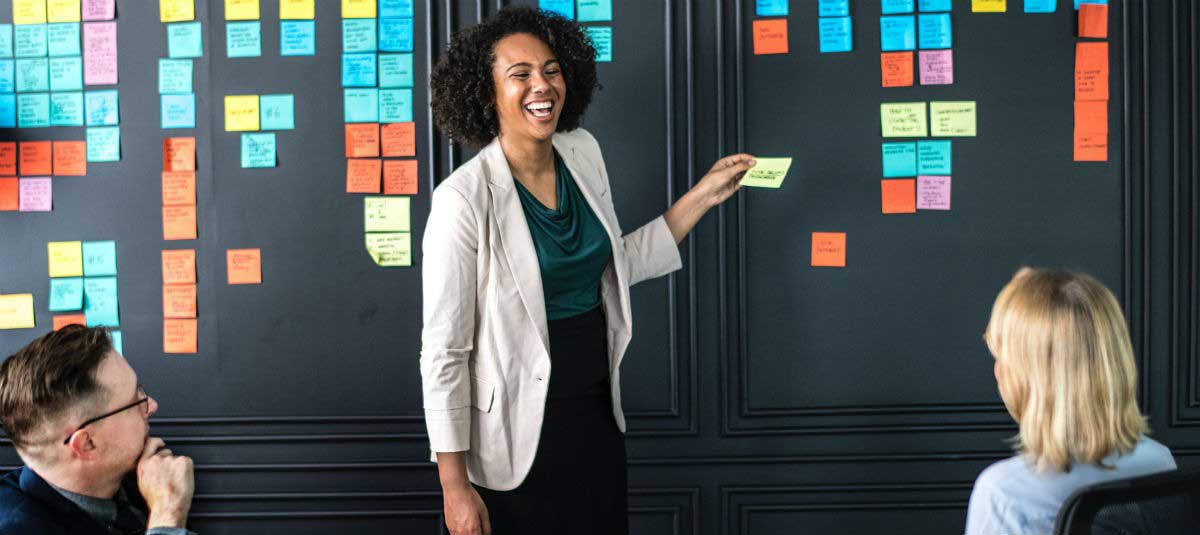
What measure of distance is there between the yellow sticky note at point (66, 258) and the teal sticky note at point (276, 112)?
0.66 metres

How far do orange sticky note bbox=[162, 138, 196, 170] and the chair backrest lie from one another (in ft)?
7.87

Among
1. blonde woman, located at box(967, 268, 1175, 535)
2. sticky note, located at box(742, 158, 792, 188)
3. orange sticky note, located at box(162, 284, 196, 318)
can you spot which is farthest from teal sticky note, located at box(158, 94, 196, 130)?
blonde woman, located at box(967, 268, 1175, 535)

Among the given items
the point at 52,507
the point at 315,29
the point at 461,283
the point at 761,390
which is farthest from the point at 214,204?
the point at 761,390

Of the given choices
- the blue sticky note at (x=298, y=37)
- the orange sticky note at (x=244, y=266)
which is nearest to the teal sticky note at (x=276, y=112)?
the blue sticky note at (x=298, y=37)

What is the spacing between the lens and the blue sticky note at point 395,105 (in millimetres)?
2553

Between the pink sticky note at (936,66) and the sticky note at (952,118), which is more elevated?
the pink sticky note at (936,66)

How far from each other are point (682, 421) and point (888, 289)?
72 centimetres

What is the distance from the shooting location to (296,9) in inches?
101

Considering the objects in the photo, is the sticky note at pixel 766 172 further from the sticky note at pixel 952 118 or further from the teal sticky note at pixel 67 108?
the teal sticky note at pixel 67 108

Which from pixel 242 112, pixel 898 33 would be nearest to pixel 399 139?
pixel 242 112

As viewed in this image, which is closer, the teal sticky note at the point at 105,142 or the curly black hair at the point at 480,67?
the curly black hair at the point at 480,67

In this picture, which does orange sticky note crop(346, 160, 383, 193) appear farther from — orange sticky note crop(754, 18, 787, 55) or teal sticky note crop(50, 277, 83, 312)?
orange sticky note crop(754, 18, 787, 55)

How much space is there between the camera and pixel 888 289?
2596 mm

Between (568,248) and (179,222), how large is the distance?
136 cm
